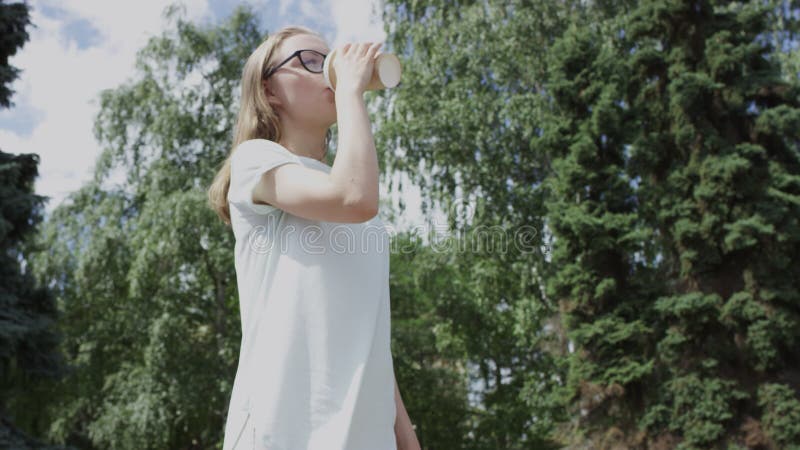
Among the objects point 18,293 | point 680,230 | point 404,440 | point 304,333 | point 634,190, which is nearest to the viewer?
point 304,333

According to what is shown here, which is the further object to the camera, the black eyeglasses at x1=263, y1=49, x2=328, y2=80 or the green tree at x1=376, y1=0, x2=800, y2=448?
the green tree at x1=376, y1=0, x2=800, y2=448

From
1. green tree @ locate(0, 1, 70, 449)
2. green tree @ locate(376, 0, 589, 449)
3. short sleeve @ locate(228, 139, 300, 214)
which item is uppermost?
green tree @ locate(376, 0, 589, 449)

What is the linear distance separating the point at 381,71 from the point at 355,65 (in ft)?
0.16

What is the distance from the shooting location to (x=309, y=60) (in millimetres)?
1454

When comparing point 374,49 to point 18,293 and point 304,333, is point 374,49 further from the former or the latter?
point 18,293

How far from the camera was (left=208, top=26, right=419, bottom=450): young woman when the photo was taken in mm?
1188

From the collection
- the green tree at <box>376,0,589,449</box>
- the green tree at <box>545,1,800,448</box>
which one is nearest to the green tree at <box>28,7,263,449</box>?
the green tree at <box>376,0,589,449</box>

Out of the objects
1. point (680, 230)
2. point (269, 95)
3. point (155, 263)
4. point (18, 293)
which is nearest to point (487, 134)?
point (680, 230)

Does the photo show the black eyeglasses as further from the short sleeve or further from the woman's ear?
the short sleeve

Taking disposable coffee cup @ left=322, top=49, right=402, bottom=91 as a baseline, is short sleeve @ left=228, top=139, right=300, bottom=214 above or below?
below

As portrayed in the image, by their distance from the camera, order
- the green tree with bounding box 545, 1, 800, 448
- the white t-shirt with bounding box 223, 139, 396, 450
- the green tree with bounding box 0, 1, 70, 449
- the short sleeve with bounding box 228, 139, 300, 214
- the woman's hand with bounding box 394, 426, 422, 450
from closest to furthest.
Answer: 1. the white t-shirt with bounding box 223, 139, 396, 450
2. the short sleeve with bounding box 228, 139, 300, 214
3. the woman's hand with bounding box 394, 426, 422, 450
4. the green tree with bounding box 0, 1, 70, 449
5. the green tree with bounding box 545, 1, 800, 448

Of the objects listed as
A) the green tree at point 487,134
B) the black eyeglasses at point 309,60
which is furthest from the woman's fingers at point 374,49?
the green tree at point 487,134

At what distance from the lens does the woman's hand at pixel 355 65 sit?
4.26 ft

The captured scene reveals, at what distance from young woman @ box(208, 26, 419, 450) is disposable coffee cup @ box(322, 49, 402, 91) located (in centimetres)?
2
